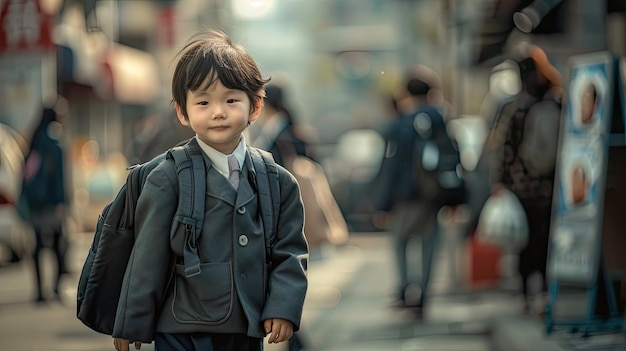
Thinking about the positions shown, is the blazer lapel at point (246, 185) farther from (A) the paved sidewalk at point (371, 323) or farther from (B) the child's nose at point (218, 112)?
(A) the paved sidewalk at point (371, 323)

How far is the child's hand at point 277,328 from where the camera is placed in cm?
357

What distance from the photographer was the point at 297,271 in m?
3.65

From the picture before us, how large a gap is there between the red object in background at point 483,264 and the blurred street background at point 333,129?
2 centimetres

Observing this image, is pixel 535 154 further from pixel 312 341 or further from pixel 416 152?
pixel 312 341

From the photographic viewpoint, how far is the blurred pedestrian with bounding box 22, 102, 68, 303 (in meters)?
10.2

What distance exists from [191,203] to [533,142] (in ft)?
17.9

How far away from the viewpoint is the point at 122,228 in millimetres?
3605

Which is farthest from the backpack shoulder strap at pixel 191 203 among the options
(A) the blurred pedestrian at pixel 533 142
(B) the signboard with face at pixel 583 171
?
(A) the blurred pedestrian at pixel 533 142

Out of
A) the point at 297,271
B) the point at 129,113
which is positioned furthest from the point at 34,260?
the point at 129,113

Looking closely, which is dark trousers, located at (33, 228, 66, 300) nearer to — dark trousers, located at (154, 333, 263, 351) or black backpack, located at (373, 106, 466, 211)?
black backpack, located at (373, 106, 466, 211)

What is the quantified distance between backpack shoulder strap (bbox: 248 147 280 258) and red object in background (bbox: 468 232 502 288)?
790 centimetres

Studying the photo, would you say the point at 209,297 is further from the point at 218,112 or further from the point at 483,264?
the point at 483,264

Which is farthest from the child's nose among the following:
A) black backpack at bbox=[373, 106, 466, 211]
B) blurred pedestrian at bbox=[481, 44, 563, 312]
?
black backpack at bbox=[373, 106, 466, 211]

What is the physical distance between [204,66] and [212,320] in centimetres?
74
